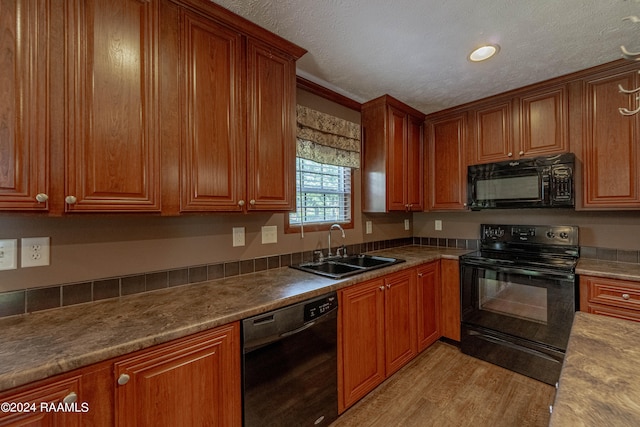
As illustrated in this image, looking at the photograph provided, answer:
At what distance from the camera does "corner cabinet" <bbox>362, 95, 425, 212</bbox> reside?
263cm

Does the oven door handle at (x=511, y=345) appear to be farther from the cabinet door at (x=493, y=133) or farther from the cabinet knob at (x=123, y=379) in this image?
the cabinet knob at (x=123, y=379)

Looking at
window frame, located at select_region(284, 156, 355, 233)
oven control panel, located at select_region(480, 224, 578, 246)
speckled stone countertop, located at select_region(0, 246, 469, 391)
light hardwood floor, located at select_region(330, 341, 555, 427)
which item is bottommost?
light hardwood floor, located at select_region(330, 341, 555, 427)

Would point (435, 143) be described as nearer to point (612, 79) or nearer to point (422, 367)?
point (612, 79)

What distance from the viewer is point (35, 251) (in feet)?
4.08

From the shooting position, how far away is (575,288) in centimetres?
194

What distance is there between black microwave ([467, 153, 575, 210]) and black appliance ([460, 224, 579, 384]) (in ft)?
1.41

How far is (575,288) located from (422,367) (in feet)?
4.25

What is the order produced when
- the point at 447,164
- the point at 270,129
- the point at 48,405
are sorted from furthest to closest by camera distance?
the point at 447,164
the point at 270,129
the point at 48,405

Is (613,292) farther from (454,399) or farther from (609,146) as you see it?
(454,399)

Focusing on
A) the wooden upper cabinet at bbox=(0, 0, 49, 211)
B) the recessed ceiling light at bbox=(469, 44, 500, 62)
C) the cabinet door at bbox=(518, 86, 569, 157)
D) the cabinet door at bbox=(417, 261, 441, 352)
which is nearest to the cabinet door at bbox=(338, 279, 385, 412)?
the cabinet door at bbox=(417, 261, 441, 352)

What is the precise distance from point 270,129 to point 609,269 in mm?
2578

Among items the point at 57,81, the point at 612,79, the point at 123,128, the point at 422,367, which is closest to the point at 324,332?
the point at 422,367

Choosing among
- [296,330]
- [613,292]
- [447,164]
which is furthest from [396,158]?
[296,330]

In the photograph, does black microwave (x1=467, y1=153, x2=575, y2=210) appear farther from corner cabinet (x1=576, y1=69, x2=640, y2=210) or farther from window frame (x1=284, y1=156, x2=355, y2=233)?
window frame (x1=284, y1=156, x2=355, y2=233)
